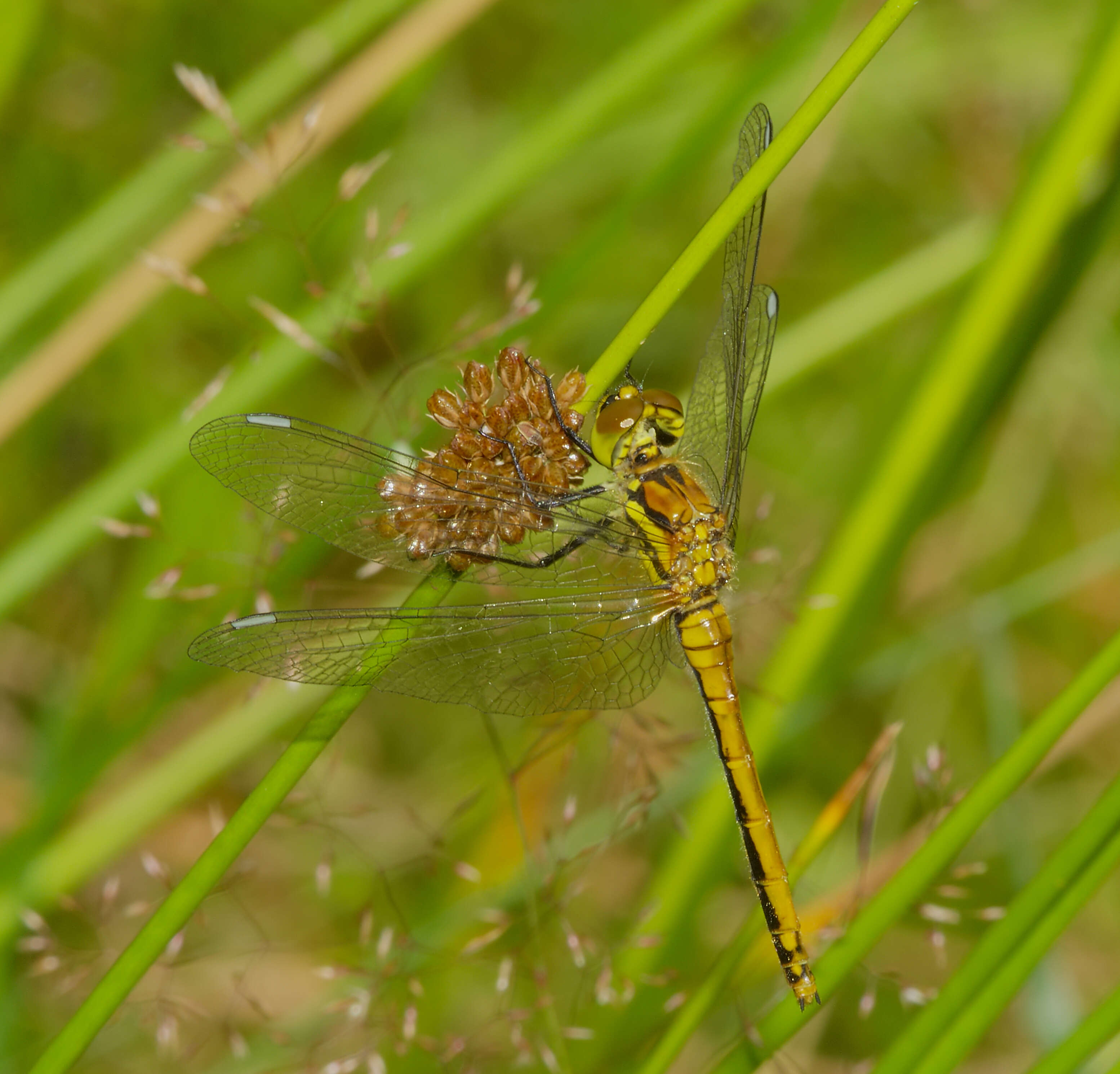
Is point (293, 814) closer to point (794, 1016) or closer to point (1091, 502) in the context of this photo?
point (794, 1016)

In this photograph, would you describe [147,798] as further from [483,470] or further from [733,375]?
[733,375]

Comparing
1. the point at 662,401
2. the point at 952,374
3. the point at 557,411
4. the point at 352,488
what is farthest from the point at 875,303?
the point at 352,488

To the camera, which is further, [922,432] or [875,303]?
[875,303]

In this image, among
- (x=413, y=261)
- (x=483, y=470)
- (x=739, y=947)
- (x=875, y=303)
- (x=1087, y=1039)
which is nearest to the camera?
(x=1087, y=1039)

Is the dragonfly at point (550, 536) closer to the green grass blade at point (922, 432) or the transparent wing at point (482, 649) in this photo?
the transparent wing at point (482, 649)

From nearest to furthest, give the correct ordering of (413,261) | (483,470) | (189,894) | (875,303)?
1. (189,894)
2. (483,470)
3. (413,261)
4. (875,303)

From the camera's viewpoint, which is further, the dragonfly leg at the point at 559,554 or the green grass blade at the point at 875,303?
the green grass blade at the point at 875,303

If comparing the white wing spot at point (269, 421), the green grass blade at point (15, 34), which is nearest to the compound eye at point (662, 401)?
the white wing spot at point (269, 421)
